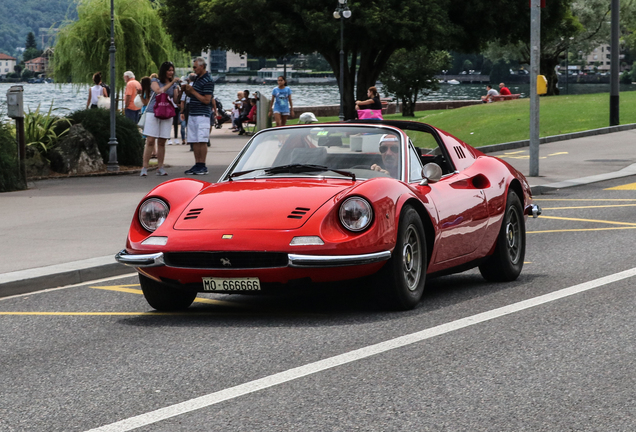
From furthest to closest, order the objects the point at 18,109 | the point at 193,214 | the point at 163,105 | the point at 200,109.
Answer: the point at 200,109 < the point at 163,105 < the point at 18,109 < the point at 193,214

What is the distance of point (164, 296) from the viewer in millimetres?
7590

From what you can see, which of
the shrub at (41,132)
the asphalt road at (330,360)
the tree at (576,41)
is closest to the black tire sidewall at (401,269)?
the asphalt road at (330,360)

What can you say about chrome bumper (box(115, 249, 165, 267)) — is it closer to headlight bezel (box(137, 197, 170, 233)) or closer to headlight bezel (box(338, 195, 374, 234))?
headlight bezel (box(137, 197, 170, 233))

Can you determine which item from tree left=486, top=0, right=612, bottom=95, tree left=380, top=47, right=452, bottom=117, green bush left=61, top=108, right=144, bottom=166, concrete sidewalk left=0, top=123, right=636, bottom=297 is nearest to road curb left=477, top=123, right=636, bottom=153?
concrete sidewalk left=0, top=123, right=636, bottom=297

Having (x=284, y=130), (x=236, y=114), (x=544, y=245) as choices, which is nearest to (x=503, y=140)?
(x=236, y=114)

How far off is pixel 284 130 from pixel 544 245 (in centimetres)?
396

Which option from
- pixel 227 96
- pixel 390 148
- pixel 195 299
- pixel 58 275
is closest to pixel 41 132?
pixel 58 275

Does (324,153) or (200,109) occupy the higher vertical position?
(200,109)

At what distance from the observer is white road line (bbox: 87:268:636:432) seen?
4.73 m

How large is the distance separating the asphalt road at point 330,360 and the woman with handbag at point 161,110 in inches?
368

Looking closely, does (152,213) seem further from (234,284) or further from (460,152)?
(460,152)

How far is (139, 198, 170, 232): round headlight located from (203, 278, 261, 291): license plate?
73 centimetres

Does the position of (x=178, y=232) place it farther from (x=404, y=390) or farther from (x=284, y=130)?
(x=404, y=390)

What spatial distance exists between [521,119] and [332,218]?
26843mm
